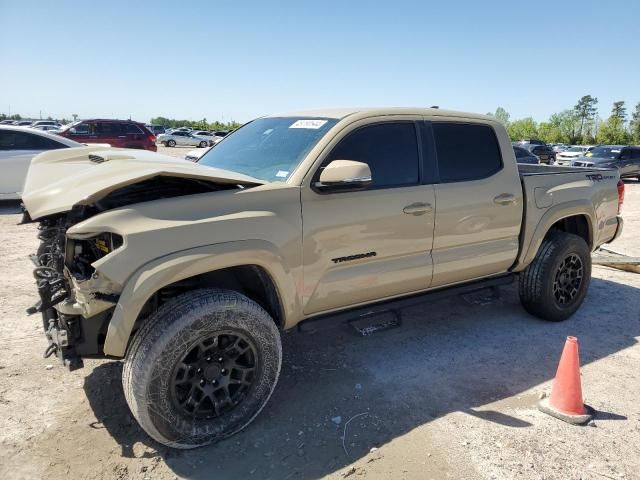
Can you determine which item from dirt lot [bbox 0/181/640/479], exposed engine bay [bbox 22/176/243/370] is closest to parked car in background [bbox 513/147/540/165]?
dirt lot [bbox 0/181/640/479]

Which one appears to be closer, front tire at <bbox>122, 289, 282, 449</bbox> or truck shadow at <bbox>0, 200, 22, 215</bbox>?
front tire at <bbox>122, 289, 282, 449</bbox>

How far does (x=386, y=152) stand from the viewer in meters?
3.61

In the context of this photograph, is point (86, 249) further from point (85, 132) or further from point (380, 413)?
point (85, 132)

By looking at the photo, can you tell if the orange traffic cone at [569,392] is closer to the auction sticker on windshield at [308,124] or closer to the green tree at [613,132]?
the auction sticker on windshield at [308,124]

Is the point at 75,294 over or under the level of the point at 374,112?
under

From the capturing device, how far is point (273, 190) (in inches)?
119

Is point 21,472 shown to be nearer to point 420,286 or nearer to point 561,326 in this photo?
point 420,286

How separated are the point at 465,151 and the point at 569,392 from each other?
1950mm

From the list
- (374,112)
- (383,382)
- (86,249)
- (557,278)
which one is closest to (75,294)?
(86,249)

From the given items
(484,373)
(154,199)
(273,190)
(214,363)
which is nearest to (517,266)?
(484,373)

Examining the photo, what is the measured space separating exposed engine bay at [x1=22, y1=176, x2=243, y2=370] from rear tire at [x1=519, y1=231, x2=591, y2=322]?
3061mm

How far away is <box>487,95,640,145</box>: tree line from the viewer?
6481cm

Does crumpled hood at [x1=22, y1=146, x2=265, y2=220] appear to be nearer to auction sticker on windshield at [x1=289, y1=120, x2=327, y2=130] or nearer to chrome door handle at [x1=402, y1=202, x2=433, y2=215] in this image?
auction sticker on windshield at [x1=289, y1=120, x2=327, y2=130]

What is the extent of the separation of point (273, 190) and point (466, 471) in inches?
76.1
